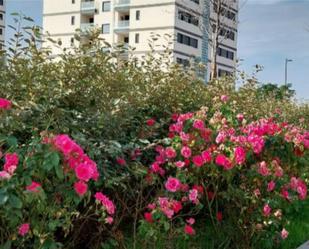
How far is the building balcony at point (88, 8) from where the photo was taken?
54.2 m

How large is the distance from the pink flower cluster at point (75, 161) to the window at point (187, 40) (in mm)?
47355

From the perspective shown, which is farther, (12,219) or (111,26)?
(111,26)

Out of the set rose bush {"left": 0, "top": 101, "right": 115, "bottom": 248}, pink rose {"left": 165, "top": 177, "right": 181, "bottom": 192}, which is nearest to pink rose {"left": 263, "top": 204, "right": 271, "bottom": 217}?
pink rose {"left": 165, "top": 177, "right": 181, "bottom": 192}

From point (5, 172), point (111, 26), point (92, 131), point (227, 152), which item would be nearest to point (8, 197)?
point (5, 172)

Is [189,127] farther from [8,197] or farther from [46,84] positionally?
[8,197]

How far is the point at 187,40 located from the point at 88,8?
11.3m

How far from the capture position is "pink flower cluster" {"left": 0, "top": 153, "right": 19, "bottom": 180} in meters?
2.20

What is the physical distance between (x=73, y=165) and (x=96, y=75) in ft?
7.44

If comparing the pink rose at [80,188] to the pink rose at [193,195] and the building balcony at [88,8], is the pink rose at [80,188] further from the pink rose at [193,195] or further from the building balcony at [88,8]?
the building balcony at [88,8]

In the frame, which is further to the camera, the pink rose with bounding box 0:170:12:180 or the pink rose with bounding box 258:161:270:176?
the pink rose with bounding box 258:161:270:176

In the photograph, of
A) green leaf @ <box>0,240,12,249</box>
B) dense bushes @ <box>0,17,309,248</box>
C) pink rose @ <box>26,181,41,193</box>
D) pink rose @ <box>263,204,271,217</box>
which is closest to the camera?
pink rose @ <box>26,181,41,193</box>

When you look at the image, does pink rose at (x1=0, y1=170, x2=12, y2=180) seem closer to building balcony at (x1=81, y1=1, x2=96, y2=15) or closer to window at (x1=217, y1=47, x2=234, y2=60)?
building balcony at (x1=81, y1=1, x2=96, y2=15)

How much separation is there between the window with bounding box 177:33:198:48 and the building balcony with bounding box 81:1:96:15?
10.4 meters

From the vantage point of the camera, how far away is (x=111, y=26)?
5306 centimetres
